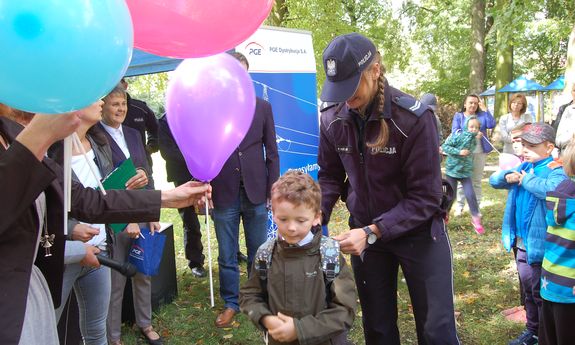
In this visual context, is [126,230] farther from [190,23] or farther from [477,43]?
[477,43]

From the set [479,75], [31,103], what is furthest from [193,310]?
[479,75]

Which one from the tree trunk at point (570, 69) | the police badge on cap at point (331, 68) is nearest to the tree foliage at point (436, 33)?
the tree trunk at point (570, 69)

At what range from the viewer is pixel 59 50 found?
45.1 inches

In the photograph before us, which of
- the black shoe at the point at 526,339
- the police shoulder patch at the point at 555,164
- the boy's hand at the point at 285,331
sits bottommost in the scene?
the black shoe at the point at 526,339

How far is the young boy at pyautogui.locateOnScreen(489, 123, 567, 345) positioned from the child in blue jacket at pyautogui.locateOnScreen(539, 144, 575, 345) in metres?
0.32

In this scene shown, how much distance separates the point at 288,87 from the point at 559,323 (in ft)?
10.9

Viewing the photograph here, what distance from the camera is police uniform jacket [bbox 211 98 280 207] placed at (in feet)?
12.6

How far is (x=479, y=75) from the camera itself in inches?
639

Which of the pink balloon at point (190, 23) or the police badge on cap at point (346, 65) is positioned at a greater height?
the pink balloon at point (190, 23)

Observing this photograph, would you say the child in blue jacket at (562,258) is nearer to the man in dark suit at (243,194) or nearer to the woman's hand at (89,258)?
the man in dark suit at (243,194)

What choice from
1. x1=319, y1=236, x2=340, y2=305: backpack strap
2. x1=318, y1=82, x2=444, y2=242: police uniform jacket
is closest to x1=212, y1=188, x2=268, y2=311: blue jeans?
x1=318, y1=82, x2=444, y2=242: police uniform jacket

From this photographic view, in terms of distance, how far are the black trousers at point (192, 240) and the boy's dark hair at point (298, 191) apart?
10.5 feet

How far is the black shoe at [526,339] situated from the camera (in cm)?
324

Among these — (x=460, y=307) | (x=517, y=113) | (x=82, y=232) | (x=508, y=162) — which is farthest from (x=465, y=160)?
(x=82, y=232)
